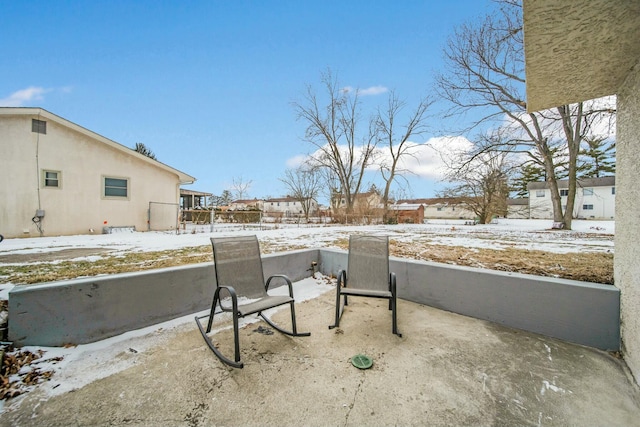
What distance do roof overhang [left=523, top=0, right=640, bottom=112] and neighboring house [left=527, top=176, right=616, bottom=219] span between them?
1356 inches

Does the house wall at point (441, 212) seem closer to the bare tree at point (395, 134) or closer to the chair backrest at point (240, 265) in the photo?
the bare tree at point (395, 134)

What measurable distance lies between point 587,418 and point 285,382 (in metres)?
2.09

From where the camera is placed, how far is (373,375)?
214 cm

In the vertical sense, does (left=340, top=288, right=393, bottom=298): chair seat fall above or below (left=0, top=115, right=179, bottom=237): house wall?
below

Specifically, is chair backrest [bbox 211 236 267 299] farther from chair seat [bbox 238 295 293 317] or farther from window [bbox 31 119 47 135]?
window [bbox 31 119 47 135]

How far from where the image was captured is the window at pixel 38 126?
29.8 ft

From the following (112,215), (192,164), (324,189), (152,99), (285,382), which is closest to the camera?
(285,382)

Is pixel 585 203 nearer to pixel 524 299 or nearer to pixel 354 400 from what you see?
pixel 524 299

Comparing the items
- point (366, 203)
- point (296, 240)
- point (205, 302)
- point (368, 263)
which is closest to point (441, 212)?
point (366, 203)

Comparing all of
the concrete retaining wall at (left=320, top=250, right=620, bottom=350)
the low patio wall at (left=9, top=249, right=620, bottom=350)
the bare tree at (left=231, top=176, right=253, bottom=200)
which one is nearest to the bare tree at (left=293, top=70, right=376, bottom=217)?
the bare tree at (left=231, top=176, right=253, bottom=200)

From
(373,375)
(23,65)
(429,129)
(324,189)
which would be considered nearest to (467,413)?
(373,375)

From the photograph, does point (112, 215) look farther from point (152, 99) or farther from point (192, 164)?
point (192, 164)

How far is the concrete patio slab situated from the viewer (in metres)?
1.69

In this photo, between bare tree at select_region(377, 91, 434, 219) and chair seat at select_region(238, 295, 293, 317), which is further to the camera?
bare tree at select_region(377, 91, 434, 219)
